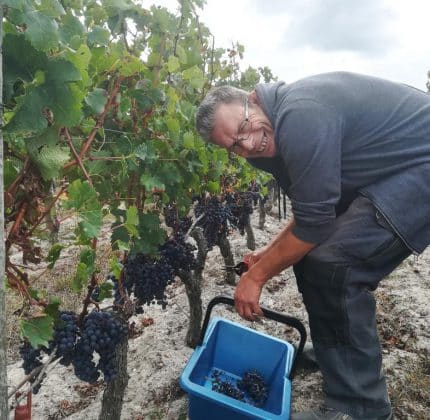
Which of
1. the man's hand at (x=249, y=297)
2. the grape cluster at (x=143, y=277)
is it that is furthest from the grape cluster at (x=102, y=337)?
the man's hand at (x=249, y=297)

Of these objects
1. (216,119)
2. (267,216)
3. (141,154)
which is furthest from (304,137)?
(267,216)

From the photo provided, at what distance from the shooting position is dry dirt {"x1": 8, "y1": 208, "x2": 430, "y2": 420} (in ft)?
8.70

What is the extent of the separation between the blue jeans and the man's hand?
0.29m

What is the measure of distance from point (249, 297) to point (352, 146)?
947 millimetres

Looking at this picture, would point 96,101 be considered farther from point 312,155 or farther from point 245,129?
point 312,155

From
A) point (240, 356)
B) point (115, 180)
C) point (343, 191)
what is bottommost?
point (240, 356)

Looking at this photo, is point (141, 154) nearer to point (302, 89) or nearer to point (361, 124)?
point (302, 89)

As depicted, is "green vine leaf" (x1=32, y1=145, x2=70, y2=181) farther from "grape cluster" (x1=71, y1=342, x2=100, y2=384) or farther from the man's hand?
the man's hand

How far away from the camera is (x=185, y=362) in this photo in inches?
128

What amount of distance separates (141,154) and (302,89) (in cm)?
82

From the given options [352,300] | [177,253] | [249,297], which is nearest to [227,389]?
[249,297]

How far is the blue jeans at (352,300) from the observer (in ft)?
6.59

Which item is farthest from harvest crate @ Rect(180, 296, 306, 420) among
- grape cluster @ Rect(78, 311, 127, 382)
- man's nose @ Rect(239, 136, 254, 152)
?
man's nose @ Rect(239, 136, 254, 152)

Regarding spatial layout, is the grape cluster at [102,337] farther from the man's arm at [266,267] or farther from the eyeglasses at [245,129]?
the eyeglasses at [245,129]
